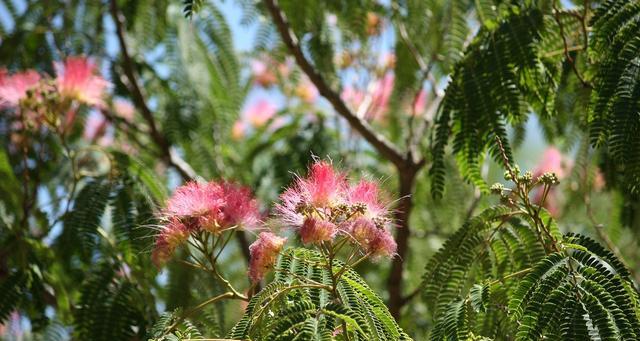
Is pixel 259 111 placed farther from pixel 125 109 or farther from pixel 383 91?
pixel 383 91

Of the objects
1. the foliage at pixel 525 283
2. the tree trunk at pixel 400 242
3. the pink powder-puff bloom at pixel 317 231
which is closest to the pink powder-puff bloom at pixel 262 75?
the tree trunk at pixel 400 242

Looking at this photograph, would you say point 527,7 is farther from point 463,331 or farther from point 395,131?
point 395,131

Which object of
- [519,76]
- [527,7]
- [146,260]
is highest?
[527,7]

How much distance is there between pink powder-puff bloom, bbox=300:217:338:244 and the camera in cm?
191

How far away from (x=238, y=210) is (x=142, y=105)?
91.6 inches

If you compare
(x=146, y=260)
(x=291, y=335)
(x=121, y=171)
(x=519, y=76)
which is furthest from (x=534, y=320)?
(x=121, y=171)

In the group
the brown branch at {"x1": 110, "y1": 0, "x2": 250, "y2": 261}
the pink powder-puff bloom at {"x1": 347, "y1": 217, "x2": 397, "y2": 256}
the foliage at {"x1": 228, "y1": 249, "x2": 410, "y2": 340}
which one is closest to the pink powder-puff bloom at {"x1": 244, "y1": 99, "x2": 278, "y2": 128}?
the brown branch at {"x1": 110, "y1": 0, "x2": 250, "y2": 261}

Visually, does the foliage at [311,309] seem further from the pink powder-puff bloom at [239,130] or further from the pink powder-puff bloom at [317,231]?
the pink powder-puff bloom at [239,130]

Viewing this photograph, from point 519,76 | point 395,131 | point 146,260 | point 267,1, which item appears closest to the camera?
point 519,76

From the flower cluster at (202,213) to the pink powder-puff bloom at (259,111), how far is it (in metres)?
3.95

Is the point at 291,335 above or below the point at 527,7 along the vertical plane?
below

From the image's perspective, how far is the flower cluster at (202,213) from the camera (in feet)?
6.89

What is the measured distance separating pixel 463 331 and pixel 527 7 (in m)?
1.05

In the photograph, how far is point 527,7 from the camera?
276 cm
